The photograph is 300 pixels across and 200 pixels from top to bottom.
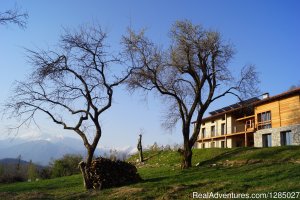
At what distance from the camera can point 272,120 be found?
38.2m

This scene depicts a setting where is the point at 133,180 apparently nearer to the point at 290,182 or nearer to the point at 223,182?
the point at 223,182

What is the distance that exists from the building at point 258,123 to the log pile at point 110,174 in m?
11.2

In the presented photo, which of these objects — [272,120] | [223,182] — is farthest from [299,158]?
[272,120]

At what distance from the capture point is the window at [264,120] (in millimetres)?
39500

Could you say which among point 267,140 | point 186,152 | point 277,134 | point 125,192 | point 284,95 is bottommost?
point 125,192

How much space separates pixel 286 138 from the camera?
1406 inches

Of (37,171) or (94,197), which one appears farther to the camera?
(37,171)

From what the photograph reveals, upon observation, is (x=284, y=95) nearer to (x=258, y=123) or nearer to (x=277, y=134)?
(x=277, y=134)

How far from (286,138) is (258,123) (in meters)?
5.97

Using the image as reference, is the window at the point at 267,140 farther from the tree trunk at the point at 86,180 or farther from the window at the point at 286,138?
the tree trunk at the point at 86,180

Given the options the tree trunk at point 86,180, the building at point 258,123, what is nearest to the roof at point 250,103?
the building at point 258,123

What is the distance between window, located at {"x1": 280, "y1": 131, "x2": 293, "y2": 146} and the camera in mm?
34912

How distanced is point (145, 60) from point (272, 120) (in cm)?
2057

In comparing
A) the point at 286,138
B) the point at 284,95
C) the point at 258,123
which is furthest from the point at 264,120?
the point at 284,95
